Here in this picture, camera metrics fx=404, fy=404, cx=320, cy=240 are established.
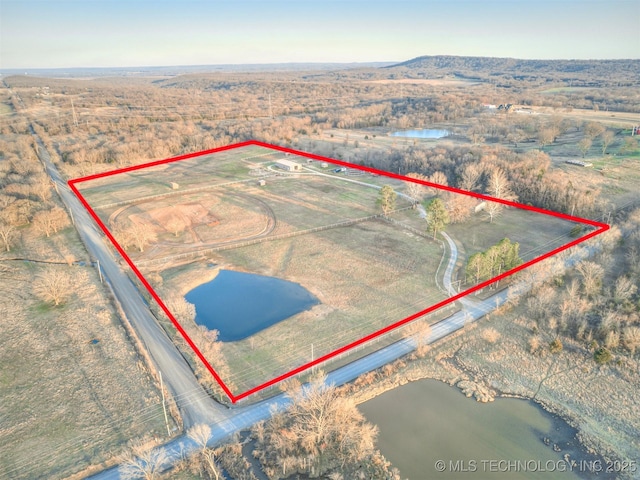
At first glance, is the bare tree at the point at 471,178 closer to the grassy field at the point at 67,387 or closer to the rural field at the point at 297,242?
the rural field at the point at 297,242

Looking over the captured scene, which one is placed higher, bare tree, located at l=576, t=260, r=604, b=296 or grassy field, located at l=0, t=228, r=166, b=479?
bare tree, located at l=576, t=260, r=604, b=296

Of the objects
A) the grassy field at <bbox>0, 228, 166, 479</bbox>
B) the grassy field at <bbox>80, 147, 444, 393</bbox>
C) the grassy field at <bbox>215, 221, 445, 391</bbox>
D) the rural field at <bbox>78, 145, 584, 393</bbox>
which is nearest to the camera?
the grassy field at <bbox>0, 228, 166, 479</bbox>

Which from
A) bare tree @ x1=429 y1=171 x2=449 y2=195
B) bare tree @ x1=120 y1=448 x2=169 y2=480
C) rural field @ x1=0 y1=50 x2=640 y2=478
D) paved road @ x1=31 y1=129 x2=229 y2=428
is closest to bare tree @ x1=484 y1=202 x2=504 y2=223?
rural field @ x1=0 y1=50 x2=640 y2=478

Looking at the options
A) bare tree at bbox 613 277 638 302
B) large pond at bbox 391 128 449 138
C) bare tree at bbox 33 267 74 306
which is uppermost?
large pond at bbox 391 128 449 138

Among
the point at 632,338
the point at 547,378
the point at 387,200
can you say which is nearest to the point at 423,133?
the point at 387,200

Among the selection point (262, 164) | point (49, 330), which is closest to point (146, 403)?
point (49, 330)

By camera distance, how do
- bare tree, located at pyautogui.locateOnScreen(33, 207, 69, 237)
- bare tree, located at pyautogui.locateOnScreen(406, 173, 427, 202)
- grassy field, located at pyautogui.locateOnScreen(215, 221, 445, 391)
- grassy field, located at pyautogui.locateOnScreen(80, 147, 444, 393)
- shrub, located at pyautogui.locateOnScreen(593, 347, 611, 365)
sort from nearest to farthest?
1. shrub, located at pyautogui.locateOnScreen(593, 347, 611, 365)
2. grassy field, located at pyautogui.locateOnScreen(215, 221, 445, 391)
3. grassy field, located at pyautogui.locateOnScreen(80, 147, 444, 393)
4. bare tree, located at pyautogui.locateOnScreen(33, 207, 69, 237)
5. bare tree, located at pyautogui.locateOnScreen(406, 173, 427, 202)

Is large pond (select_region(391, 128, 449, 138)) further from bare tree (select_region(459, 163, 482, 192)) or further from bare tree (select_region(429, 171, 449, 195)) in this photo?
bare tree (select_region(429, 171, 449, 195))

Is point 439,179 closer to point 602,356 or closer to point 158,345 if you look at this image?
point 602,356
